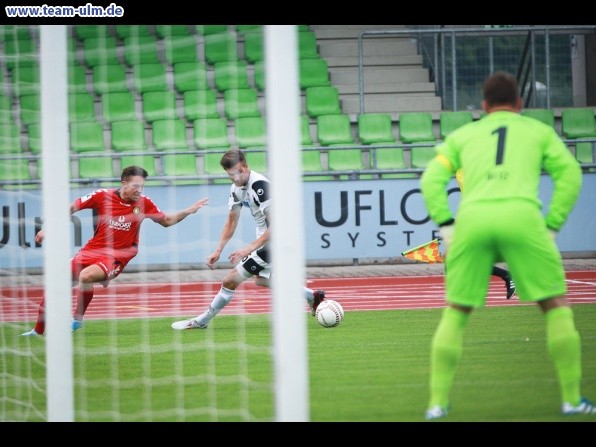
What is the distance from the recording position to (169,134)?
1195cm

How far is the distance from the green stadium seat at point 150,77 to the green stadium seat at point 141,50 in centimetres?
6

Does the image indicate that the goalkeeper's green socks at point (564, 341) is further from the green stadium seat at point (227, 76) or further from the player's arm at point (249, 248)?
the player's arm at point (249, 248)

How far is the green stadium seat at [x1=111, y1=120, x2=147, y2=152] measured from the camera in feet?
39.4

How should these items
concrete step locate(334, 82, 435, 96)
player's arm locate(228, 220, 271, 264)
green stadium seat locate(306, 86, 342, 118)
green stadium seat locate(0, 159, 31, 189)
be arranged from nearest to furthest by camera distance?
player's arm locate(228, 220, 271, 264) < green stadium seat locate(0, 159, 31, 189) < green stadium seat locate(306, 86, 342, 118) < concrete step locate(334, 82, 435, 96)

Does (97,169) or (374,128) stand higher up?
(374,128)

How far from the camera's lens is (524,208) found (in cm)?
543

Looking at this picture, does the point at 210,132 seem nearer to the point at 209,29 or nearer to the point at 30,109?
the point at 30,109

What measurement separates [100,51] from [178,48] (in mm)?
843

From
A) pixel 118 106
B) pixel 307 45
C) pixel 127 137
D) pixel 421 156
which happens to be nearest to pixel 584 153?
pixel 421 156

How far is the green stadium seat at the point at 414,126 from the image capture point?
705 inches

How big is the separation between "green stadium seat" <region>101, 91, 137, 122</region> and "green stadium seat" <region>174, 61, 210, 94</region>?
0.48 metres

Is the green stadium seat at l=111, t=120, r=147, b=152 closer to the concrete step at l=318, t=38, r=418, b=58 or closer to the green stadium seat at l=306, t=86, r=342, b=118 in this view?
the green stadium seat at l=306, t=86, r=342, b=118

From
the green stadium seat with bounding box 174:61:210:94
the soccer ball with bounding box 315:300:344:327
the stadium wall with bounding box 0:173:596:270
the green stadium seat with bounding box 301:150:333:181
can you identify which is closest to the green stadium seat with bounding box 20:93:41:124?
the green stadium seat with bounding box 174:61:210:94
